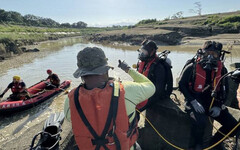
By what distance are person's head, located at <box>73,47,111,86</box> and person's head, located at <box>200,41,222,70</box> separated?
6.65 feet

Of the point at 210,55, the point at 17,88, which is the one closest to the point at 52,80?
the point at 17,88

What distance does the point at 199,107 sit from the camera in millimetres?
2775

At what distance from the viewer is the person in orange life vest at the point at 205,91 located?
2791 mm

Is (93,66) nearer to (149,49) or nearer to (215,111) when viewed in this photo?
(149,49)

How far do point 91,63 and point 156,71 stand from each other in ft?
5.92

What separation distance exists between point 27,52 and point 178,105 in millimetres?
22002

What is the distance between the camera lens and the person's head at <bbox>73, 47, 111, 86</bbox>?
1.58 metres

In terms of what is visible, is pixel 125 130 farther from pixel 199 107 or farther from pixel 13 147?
pixel 13 147

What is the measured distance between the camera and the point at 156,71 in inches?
124

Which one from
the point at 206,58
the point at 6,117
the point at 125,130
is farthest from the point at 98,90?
the point at 6,117

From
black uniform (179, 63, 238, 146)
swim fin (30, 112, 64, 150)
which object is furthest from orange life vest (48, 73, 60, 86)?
black uniform (179, 63, 238, 146)

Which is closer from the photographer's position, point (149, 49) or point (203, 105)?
point (203, 105)

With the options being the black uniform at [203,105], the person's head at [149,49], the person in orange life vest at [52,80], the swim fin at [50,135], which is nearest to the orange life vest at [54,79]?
the person in orange life vest at [52,80]

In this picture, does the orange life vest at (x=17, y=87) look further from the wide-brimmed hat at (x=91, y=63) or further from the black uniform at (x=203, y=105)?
the wide-brimmed hat at (x=91, y=63)
